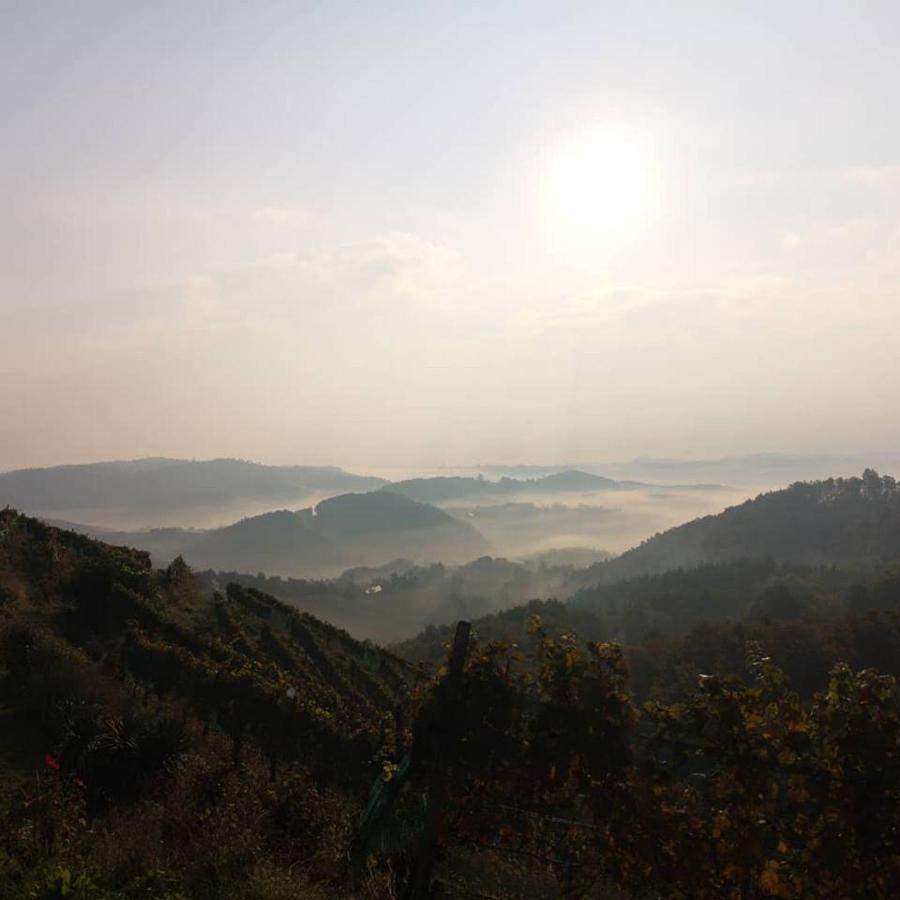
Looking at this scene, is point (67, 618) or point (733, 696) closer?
point (733, 696)

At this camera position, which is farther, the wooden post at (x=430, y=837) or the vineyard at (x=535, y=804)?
the wooden post at (x=430, y=837)

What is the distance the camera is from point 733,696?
649 cm

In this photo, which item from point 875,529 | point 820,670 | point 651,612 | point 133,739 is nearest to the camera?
point 133,739

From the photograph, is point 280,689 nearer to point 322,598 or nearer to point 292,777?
point 292,777

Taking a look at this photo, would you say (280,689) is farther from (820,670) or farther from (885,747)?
(820,670)

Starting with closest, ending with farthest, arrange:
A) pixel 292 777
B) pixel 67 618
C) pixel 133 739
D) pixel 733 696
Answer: pixel 733 696
pixel 133 739
pixel 292 777
pixel 67 618

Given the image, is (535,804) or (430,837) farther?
(535,804)

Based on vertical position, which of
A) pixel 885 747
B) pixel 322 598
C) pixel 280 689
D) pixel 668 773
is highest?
pixel 885 747

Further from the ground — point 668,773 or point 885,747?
point 885,747

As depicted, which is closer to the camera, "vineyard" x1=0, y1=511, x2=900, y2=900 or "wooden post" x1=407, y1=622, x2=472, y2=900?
"vineyard" x1=0, y1=511, x2=900, y2=900

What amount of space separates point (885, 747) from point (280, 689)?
16641mm

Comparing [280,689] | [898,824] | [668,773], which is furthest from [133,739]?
[898,824]

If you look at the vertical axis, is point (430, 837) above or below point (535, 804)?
below

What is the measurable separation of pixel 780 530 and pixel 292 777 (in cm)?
20824
